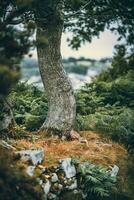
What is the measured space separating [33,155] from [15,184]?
68.4 inches

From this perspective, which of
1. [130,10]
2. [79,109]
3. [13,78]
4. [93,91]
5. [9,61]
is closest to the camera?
[13,78]

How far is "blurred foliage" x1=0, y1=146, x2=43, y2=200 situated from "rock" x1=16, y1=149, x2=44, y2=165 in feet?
3.45

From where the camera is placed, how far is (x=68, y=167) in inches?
426

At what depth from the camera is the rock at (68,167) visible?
10.7 meters

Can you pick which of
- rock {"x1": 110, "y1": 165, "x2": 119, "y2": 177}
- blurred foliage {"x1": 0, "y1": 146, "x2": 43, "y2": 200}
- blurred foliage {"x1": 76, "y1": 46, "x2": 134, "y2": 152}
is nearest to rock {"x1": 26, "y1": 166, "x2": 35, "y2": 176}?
blurred foliage {"x1": 0, "y1": 146, "x2": 43, "y2": 200}

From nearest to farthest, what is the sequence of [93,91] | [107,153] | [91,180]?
[91,180]
[107,153]
[93,91]

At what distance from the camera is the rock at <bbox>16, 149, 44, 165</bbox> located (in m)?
10.1

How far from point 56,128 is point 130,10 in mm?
4237

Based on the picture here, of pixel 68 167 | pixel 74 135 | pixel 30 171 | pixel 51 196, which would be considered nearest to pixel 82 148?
pixel 74 135

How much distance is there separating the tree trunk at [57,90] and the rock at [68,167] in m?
2.55

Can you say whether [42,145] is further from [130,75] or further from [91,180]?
[130,75]

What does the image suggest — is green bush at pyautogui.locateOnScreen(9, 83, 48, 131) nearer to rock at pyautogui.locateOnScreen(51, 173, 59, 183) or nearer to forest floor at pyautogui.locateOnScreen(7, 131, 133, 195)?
forest floor at pyautogui.locateOnScreen(7, 131, 133, 195)

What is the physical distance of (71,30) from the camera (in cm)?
1680

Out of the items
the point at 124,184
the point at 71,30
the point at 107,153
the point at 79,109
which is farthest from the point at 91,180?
the point at 71,30
